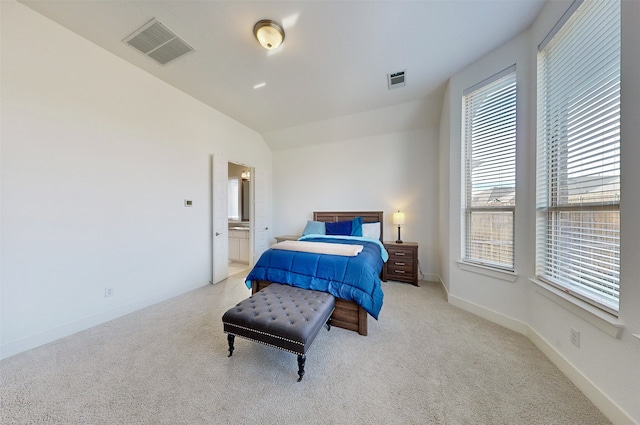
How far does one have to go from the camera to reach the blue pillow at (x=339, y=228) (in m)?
4.05

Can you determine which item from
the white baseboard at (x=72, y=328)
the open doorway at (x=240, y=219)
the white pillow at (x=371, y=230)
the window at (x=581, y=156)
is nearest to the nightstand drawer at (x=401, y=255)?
the white pillow at (x=371, y=230)

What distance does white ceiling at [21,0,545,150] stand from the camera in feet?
6.16

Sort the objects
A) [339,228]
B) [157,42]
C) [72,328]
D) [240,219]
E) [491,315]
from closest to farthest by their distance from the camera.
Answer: [72,328] → [157,42] → [491,315] → [339,228] → [240,219]

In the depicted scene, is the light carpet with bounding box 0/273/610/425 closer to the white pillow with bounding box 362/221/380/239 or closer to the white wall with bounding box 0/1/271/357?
the white wall with bounding box 0/1/271/357

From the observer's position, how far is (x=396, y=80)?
2896 millimetres

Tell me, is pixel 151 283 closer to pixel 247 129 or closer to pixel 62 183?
pixel 62 183

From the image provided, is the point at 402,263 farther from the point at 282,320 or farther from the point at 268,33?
the point at 268,33

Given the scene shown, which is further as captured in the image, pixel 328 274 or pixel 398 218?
pixel 398 218

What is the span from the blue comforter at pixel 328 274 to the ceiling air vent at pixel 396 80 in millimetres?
2386

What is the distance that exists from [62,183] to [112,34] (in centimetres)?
161

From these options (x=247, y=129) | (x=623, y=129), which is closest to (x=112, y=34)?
(x=247, y=129)

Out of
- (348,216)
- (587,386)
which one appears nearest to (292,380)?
(587,386)

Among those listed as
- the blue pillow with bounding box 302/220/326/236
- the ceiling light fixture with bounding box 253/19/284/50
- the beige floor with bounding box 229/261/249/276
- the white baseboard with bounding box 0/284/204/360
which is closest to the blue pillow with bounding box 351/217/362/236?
the blue pillow with bounding box 302/220/326/236

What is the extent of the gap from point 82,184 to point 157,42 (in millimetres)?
1707
